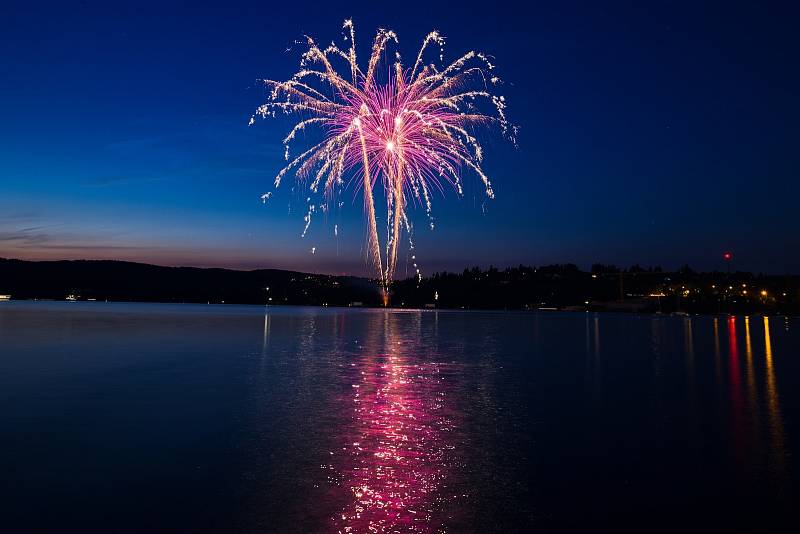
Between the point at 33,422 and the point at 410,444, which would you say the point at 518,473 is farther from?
the point at 33,422

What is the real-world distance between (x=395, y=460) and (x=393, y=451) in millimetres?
558

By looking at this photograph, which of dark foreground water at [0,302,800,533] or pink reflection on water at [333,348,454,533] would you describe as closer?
pink reflection on water at [333,348,454,533]

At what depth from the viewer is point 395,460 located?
27.3ft

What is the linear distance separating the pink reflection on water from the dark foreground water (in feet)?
0.11

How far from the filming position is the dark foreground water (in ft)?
20.4

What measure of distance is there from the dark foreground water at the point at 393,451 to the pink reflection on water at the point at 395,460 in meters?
0.03

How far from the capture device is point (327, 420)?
451 inches

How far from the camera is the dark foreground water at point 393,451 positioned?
6.23 meters

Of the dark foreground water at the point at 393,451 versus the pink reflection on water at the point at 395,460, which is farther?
the dark foreground water at the point at 393,451

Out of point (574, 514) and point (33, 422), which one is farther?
point (33, 422)

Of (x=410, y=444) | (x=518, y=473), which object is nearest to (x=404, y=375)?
(x=410, y=444)

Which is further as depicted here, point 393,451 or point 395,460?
point 393,451

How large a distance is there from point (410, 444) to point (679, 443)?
457 cm

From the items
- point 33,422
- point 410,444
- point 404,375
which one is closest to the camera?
point 410,444
